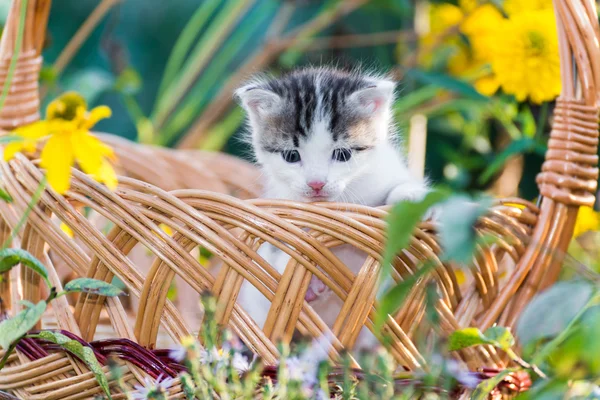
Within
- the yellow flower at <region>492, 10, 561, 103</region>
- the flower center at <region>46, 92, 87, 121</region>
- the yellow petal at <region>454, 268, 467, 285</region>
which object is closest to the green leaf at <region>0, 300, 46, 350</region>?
the flower center at <region>46, 92, 87, 121</region>

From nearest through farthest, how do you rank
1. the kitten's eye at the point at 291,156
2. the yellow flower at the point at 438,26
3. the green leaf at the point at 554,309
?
the green leaf at the point at 554,309 → the kitten's eye at the point at 291,156 → the yellow flower at the point at 438,26

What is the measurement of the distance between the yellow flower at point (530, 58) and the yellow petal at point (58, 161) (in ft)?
2.56

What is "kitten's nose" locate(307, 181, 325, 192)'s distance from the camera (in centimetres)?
104

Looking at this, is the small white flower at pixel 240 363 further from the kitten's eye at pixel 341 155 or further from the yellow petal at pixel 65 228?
the kitten's eye at pixel 341 155

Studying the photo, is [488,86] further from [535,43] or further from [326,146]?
[326,146]

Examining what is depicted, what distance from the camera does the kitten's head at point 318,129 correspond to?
3.50ft

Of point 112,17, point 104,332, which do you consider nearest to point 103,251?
point 104,332

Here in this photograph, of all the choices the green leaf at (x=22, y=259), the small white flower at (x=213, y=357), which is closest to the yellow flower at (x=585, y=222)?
the small white flower at (x=213, y=357)

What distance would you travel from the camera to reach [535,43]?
3.92ft

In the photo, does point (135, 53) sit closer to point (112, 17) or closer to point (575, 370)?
point (112, 17)

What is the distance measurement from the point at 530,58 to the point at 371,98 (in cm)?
31

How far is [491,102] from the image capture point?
1.29 meters

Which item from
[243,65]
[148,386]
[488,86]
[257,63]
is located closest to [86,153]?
[148,386]

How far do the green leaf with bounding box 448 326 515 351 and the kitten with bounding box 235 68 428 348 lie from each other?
345 millimetres
